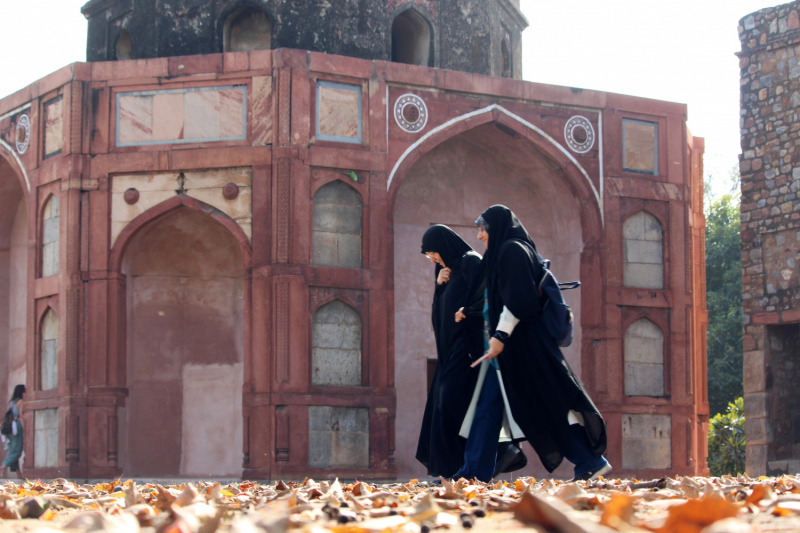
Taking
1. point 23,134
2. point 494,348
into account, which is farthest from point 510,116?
point 23,134

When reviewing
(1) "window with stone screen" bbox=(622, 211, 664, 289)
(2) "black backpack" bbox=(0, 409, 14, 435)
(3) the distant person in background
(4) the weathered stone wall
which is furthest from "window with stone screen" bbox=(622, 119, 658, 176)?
(2) "black backpack" bbox=(0, 409, 14, 435)

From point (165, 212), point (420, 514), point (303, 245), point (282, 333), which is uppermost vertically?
point (165, 212)

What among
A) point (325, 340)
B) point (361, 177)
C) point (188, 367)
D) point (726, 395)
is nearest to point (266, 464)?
point (325, 340)

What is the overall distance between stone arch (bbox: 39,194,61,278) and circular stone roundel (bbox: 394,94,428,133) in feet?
13.6

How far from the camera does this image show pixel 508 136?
12.6 meters

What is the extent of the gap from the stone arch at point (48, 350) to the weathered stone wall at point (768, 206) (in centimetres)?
978

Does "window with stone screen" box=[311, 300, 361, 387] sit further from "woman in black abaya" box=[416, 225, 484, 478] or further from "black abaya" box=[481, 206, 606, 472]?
"black abaya" box=[481, 206, 606, 472]

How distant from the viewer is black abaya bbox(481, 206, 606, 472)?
6.76m

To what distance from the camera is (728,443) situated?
70.2 feet

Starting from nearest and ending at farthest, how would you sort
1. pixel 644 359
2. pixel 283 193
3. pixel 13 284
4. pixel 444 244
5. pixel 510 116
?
1. pixel 444 244
2. pixel 283 193
3. pixel 510 116
4. pixel 644 359
5. pixel 13 284

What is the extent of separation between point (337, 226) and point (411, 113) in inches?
Result: 66.0

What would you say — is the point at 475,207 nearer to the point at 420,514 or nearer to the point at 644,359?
the point at 644,359

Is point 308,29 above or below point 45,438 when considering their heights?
above

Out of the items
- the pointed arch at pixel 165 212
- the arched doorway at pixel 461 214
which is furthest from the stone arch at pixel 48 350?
the arched doorway at pixel 461 214
